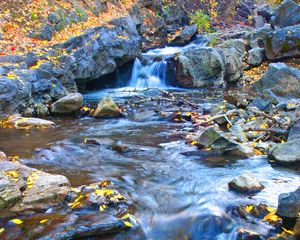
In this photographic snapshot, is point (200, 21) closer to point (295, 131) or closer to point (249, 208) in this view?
point (295, 131)

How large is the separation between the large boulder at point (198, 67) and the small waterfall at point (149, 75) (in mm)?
846

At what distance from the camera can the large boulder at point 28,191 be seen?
13.6 ft

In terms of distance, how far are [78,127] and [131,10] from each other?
11.4 meters

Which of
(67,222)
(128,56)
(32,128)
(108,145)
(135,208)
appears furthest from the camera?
(128,56)

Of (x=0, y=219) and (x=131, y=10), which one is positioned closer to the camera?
(x=0, y=219)

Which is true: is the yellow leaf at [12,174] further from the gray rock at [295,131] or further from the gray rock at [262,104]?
the gray rock at [262,104]

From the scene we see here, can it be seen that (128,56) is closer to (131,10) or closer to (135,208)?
(131,10)

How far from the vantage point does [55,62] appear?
11.8 metres

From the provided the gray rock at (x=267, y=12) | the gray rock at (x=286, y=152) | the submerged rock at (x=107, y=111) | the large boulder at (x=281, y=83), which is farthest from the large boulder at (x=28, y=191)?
the gray rock at (x=267, y=12)

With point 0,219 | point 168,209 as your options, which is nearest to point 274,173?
point 168,209

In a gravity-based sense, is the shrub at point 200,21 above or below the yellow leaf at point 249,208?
above

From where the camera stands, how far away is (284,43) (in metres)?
16.8

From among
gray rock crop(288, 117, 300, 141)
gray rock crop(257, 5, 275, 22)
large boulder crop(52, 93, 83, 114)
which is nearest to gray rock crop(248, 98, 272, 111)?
gray rock crop(288, 117, 300, 141)

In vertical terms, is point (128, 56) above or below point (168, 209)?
above
